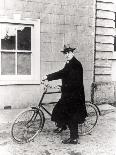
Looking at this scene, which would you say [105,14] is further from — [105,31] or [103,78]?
[103,78]

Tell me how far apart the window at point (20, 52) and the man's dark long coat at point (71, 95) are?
282 centimetres

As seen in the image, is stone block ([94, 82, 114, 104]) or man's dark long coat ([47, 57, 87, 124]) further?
stone block ([94, 82, 114, 104])

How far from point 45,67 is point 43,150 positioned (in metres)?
3.61

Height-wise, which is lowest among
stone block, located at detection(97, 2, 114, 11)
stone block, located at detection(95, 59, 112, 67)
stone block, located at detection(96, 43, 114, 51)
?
stone block, located at detection(95, 59, 112, 67)

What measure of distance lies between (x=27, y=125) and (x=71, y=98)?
970 mm

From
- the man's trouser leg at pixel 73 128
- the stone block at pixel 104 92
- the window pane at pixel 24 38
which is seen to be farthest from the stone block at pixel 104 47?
the man's trouser leg at pixel 73 128

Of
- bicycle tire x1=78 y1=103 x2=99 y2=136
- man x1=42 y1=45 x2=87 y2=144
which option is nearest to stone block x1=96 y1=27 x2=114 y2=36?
bicycle tire x1=78 y1=103 x2=99 y2=136

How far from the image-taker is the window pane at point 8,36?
28.1ft

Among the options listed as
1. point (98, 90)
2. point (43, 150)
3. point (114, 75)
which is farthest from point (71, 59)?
point (114, 75)

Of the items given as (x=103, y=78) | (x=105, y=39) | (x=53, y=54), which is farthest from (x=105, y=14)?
(x=53, y=54)

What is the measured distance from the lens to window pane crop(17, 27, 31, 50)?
8742mm

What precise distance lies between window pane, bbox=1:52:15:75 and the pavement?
1757 mm

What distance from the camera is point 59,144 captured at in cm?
600

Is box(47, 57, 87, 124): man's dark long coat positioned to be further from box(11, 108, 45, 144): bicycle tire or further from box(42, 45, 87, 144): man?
box(11, 108, 45, 144): bicycle tire
